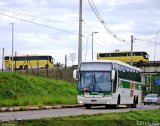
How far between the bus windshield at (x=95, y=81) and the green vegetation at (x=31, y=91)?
4864mm

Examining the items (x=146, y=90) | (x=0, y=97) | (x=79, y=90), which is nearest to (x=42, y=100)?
(x=0, y=97)

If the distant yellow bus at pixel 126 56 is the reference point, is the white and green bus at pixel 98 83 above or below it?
below

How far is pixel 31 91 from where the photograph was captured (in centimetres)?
4278

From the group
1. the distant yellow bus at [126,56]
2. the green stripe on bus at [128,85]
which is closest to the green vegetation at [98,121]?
the green stripe on bus at [128,85]

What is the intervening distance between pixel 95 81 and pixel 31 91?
12135mm

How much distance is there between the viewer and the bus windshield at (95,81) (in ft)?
105

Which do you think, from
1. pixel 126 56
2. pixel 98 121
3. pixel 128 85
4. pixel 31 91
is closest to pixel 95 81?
pixel 128 85

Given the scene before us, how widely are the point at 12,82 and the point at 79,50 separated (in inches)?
278

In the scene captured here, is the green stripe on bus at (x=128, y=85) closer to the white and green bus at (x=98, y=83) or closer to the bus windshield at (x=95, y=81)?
the white and green bus at (x=98, y=83)

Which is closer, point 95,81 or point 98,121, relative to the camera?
point 98,121

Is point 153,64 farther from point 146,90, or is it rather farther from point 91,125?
point 91,125

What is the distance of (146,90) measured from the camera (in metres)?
119

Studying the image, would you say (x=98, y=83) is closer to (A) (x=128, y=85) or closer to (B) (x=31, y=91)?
(A) (x=128, y=85)

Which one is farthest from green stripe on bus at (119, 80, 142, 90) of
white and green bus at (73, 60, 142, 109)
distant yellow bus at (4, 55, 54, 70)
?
distant yellow bus at (4, 55, 54, 70)
